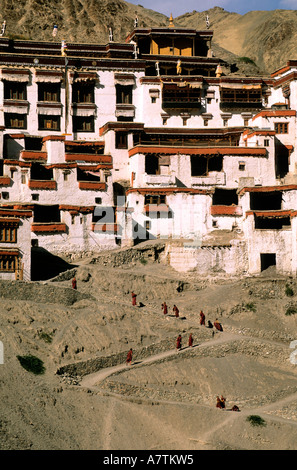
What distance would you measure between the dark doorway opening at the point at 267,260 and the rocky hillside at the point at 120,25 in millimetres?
41690

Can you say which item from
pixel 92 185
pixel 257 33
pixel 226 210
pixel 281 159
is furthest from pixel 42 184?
pixel 257 33

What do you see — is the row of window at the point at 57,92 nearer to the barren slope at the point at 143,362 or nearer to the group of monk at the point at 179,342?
the barren slope at the point at 143,362

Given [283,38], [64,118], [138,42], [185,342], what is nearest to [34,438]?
[185,342]

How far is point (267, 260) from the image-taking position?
5750cm

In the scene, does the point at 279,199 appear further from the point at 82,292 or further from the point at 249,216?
the point at 82,292

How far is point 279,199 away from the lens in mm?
60250

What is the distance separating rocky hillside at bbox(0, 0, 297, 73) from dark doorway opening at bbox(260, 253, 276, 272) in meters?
41.7

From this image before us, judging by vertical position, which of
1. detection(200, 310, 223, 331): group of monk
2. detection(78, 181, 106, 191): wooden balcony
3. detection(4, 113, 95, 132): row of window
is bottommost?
detection(200, 310, 223, 331): group of monk

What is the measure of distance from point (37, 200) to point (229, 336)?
16809mm

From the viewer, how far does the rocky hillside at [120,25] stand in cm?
9519

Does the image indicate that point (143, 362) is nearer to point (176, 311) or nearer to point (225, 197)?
point (176, 311)

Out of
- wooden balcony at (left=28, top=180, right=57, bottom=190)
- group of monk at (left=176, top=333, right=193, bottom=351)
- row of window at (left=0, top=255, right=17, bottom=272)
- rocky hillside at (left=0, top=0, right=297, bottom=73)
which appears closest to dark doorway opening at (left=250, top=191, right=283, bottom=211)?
wooden balcony at (left=28, top=180, right=57, bottom=190)

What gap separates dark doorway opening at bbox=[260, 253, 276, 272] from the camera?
57.1m

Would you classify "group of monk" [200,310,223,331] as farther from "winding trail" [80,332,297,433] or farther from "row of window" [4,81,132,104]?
"row of window" [4,81,132,104]
